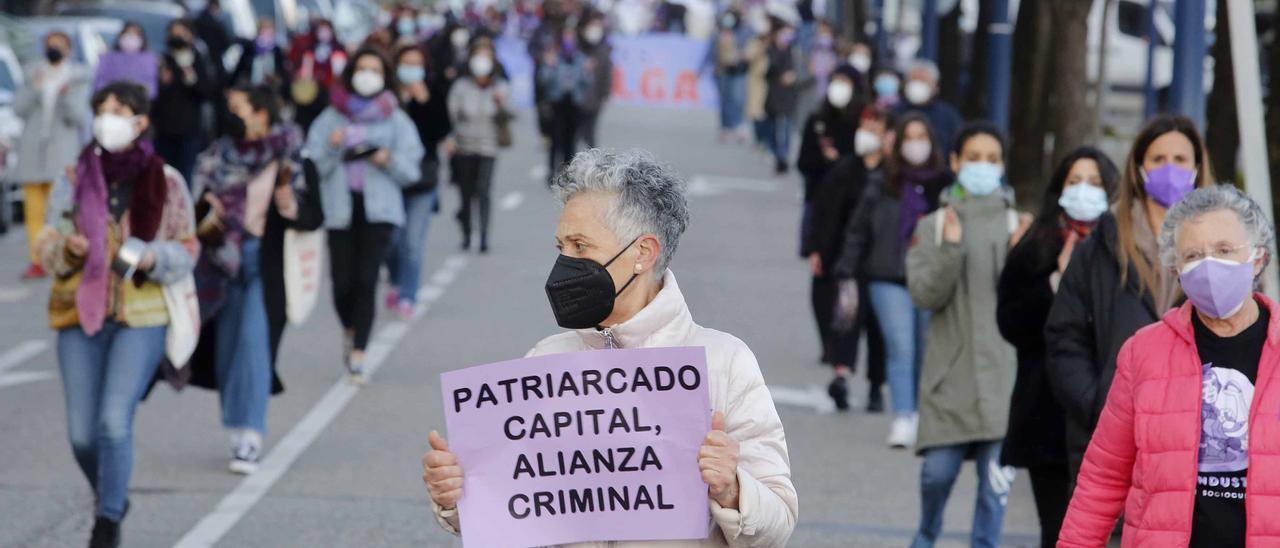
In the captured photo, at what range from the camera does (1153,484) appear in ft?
15.5

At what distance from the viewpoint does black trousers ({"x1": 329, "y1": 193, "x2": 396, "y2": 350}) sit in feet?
39.9

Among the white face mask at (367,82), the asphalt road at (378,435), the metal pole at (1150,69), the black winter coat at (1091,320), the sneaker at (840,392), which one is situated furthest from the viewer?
the metal pole at (1150,69)

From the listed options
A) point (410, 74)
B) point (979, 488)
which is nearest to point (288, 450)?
point (979, 488)

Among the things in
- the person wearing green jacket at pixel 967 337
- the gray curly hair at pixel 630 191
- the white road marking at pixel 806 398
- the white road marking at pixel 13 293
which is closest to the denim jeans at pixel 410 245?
the white road marking at pixel 13 293

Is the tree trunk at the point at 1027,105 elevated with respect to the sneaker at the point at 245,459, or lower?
elevated

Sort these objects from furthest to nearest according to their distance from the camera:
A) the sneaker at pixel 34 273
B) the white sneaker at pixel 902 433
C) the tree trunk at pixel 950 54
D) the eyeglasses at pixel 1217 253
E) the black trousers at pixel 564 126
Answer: the tree trunk at pixel 950 54 < the black trousers at pixel 564 126 < the sneaker at pixel 34 273 < the white sneaker at pixel 902 433 < the eyeglasses at pixel 1217 253

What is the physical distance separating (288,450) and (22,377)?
8.97 feet

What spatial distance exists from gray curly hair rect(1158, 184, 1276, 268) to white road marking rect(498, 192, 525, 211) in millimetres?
18348

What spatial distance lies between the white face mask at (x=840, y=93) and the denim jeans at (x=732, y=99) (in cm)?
1837

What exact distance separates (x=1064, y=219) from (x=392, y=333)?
780 cm

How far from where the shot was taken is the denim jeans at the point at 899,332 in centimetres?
1055

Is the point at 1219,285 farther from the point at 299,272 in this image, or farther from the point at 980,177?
the point at 299,272

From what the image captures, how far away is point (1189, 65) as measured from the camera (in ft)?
35.0

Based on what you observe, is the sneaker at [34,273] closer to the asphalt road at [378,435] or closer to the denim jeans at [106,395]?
the asphalt road at [378,435]
